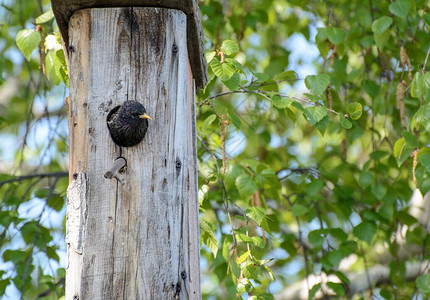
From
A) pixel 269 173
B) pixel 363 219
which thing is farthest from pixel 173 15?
pixel 363 219

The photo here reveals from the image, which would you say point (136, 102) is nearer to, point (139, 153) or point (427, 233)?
point (139, 153)

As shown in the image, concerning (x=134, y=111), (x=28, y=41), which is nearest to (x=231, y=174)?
(x=28, y=41)

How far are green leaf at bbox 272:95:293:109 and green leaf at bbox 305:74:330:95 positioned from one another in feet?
0.47

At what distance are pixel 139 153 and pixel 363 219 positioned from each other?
2.08m

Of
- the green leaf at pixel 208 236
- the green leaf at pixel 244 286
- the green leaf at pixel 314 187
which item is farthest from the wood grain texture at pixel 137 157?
the green leaf at pixel 314 187

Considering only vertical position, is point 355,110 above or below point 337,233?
above

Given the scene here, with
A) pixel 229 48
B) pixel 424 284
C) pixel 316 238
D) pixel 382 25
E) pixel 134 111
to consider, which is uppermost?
pixel 382 25

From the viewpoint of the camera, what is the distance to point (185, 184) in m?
1.78

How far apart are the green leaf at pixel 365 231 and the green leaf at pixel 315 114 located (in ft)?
4.18

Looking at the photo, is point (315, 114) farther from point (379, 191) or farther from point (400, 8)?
point (379, 191)

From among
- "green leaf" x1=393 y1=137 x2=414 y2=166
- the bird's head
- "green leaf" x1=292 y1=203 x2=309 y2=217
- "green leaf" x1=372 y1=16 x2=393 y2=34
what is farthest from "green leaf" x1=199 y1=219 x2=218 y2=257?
"green leaf" x1=372 y1=16 x2=393 y2=34

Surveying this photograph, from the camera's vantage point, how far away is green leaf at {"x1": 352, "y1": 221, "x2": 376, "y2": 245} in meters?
3.34

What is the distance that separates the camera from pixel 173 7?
1910 millimetres

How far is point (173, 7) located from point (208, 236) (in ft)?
3.36
